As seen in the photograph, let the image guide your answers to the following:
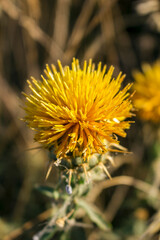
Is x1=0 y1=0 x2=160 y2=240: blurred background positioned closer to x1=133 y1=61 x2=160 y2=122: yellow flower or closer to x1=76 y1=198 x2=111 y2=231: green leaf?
x1=133 y1=61 x2=160 y2=122: yellow flower

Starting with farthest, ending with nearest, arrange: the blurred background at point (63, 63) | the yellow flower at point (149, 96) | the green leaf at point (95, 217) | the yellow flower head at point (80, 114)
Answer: the blurred background at point (63, 63) → the yellow flower at point (149, 96) → the green leaf at point (95, 217) → the yellow flower head at point (80, 114)

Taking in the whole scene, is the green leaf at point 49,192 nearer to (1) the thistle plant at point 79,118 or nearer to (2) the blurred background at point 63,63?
(1) the thistle plant at point 79,118

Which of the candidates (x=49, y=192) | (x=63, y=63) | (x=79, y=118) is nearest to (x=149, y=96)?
(x=63, y=63)

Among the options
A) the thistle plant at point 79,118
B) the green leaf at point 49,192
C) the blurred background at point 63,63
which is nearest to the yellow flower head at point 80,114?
the thistle plant at point 79,118

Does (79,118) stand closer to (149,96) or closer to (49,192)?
(49,192)

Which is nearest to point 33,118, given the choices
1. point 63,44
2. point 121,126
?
point 121,126

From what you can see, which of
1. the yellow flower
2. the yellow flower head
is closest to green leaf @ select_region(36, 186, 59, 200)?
the yellow flower head
